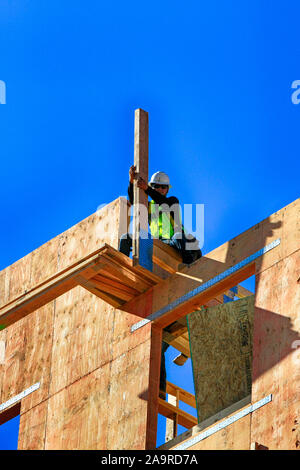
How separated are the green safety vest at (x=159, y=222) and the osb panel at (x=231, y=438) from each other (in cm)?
467

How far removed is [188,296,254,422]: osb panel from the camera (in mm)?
18625

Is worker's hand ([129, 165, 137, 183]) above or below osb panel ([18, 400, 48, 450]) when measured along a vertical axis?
above

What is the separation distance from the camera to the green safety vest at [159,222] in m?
21.2

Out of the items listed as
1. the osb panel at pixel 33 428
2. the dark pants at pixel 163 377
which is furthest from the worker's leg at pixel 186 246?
the osb panel at pixel 33 428

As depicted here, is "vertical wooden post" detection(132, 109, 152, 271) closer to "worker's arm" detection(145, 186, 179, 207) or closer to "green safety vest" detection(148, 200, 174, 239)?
"worker's arm" detection(145, 186, 179, 207)

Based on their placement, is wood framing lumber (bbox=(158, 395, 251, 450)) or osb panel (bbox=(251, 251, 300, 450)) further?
wood framing lumber (bbox=(158, 395, 251, 450))

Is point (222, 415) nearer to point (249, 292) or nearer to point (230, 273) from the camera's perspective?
point (230, 273)

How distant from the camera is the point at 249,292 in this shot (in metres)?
24.3

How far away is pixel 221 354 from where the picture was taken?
19031 millimetres

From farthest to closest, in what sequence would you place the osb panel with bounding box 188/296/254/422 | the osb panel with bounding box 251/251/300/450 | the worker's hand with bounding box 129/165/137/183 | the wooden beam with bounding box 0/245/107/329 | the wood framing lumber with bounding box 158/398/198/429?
the wood framing lumber with bounding box 158/398/198/429, the worker's hand with bounding box 129/165/137/183, the wooden beam with bounding box 0/245/107/329, the osb panel with bounding box 188/296/254/422, the osb panel with bounding box 251/251/300/450

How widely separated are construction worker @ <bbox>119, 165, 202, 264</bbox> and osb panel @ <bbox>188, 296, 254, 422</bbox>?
1.46 m

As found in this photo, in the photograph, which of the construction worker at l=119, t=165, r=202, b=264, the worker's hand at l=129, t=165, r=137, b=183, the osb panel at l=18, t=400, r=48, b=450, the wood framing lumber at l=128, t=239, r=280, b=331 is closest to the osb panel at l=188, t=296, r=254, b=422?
the wood framing lumber at l=128, t=239, r=280, b=331
